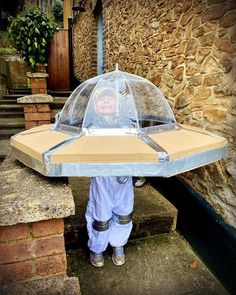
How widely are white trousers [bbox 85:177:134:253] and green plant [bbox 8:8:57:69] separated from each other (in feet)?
12.8

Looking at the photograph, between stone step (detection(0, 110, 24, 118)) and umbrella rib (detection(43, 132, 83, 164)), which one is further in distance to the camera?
stone step (detection(0, 110, 24, 118))

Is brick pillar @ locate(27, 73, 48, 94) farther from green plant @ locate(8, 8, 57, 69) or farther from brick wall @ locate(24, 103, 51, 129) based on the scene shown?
brick wall @ locate(24, 103, 51, 129)

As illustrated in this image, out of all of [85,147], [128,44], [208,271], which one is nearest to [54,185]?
[85,147]

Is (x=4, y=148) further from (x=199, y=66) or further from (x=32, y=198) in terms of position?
(x=199, y=66)

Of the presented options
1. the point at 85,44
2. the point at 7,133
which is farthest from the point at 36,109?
the point at 85,44

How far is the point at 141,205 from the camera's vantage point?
8.36 ft

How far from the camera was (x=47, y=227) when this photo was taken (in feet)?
3.59

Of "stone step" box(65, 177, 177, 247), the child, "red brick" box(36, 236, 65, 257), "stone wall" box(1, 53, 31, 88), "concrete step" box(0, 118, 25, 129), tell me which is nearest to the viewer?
"red brick" box(36, 236, 65, 257)

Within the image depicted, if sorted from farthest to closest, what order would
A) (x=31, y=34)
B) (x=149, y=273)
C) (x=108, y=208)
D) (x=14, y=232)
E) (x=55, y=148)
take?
(x=31, y=34) < (x=149, y=273) < (x=108, y=208) < (x=55, y=148) < (x=14, y=232)

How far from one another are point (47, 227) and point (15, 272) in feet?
0.85

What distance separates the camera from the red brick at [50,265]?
1.11 metres

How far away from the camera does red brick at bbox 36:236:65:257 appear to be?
109 cm

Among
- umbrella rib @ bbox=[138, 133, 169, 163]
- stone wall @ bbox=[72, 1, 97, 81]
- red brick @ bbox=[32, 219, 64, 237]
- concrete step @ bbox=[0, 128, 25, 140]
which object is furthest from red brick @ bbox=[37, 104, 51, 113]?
stone wall @ bbox=[72, 1, 97, 81]

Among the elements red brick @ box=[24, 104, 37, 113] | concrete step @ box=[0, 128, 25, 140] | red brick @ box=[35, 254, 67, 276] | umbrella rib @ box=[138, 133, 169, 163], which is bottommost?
concrete step @ box=[0, 128, 25, 140]
